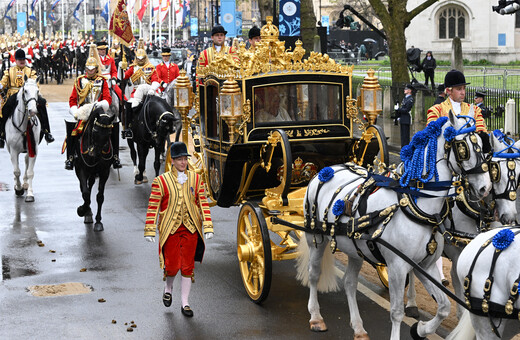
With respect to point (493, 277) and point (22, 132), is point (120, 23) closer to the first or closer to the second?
point (22, 132)

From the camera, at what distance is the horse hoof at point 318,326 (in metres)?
8.27

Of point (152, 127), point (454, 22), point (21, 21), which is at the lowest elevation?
point (152, 127)

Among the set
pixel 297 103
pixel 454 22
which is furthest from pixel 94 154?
pixel 454 22

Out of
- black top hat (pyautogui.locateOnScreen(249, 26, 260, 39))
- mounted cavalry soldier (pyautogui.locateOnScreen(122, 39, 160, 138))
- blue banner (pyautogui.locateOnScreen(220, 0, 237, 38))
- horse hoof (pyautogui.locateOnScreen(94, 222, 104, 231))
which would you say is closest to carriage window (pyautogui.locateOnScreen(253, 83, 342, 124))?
black top hat (pyautogui.locateOnScreen(249, 26, 260, 39))

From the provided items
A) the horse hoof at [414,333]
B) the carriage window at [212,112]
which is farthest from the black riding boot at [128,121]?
the horse hoof at [414,333]

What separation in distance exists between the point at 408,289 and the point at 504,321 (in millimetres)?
2990

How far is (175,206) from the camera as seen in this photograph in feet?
28.9

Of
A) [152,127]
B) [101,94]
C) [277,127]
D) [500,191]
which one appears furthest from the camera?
[152,127]

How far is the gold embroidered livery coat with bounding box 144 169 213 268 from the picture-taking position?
8.80 m

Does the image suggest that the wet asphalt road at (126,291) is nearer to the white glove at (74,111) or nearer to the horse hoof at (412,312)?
the horse hoof at (412,312)

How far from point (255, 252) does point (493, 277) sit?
12.5 feet

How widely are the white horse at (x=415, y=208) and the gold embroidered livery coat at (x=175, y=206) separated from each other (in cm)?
149

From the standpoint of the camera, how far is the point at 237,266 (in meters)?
10.9

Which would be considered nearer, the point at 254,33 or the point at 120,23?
the point at 254,33
